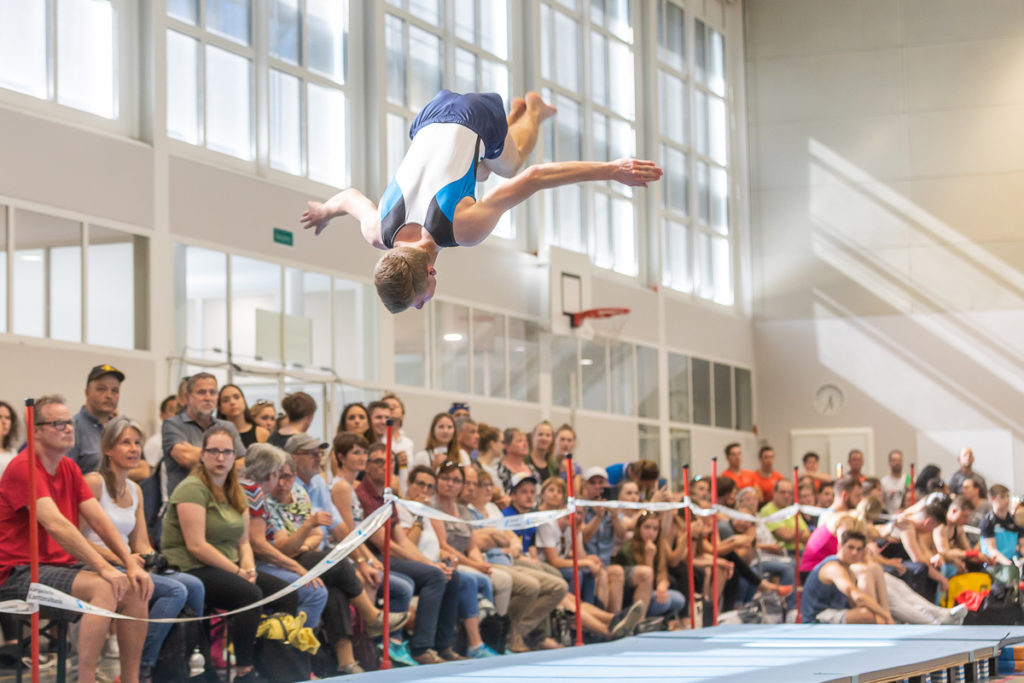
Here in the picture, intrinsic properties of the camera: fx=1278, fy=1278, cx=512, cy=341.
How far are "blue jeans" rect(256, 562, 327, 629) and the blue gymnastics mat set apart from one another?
88cm

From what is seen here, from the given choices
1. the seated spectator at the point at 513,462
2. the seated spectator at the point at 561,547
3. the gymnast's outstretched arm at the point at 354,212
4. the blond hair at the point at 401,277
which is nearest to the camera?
the blond hair at the point at 401,277

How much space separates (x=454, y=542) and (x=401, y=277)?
430cm

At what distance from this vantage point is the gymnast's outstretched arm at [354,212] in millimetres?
5492

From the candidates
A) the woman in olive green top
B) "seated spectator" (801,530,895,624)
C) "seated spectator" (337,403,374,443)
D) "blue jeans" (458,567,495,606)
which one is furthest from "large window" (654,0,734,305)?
the woman in olive green top

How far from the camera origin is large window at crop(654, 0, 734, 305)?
19.1 metres

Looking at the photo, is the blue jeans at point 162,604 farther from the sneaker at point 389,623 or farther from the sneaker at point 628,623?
the sneaker at point 628,623

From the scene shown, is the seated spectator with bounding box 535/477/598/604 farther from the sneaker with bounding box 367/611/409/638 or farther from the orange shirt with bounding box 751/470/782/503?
the orange shirt with bounding box 751/470/782/503

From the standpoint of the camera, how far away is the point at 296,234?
1180cm

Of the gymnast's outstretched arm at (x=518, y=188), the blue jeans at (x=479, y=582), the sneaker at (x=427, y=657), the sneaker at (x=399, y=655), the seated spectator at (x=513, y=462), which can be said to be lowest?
the sneaker at (x=427, y=657)

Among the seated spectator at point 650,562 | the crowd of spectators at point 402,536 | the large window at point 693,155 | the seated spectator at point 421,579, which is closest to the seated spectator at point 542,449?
the crowd of spectators at point 402,536

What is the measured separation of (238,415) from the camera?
27.5ft

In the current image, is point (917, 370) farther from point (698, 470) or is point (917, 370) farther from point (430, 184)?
point (430, 184)

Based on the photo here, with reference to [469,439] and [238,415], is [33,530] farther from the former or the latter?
[469,439]

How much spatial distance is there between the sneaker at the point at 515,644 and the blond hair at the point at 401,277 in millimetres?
4627
